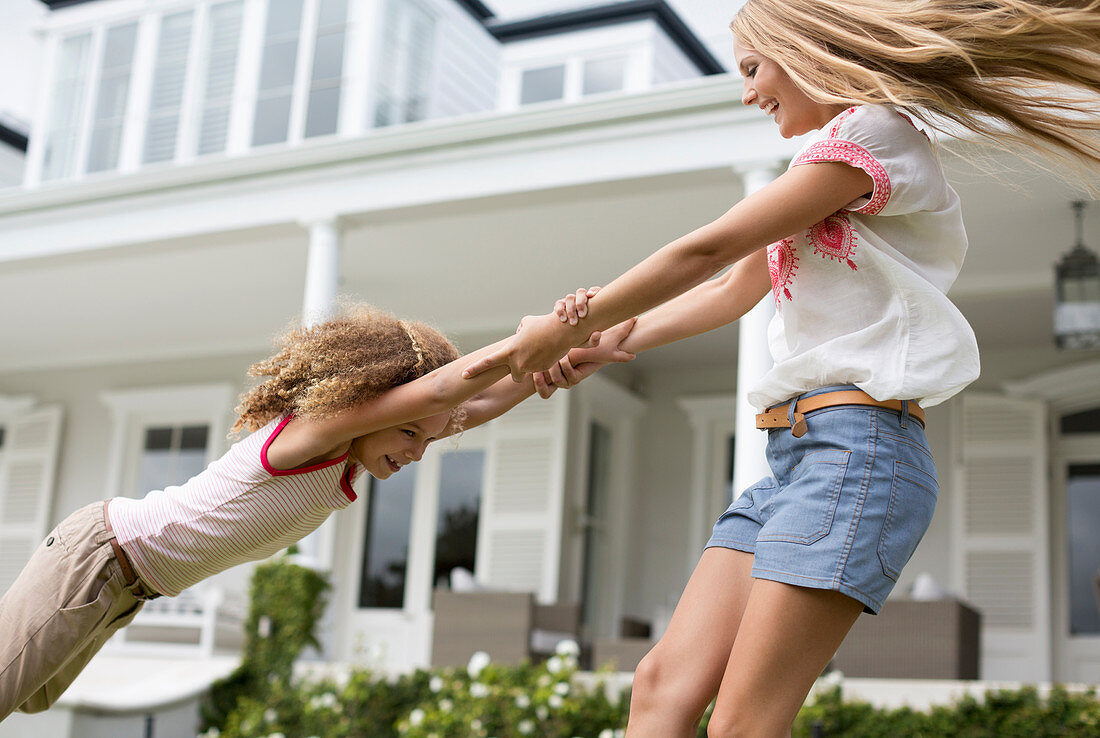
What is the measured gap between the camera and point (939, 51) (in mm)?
1479

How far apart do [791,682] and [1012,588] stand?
600 cm

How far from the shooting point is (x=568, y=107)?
5.68m

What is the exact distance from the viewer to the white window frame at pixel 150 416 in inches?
360

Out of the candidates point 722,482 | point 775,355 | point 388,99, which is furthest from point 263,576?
point 775,355

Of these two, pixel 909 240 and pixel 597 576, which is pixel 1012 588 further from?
pixel 909 240

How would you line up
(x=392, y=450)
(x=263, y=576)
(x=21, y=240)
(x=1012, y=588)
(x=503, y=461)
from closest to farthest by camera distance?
(x=392, y=450)
(x=263, y=576)
(x=1012, y=588)
(x=21, y=240)
(x=503, y=461)

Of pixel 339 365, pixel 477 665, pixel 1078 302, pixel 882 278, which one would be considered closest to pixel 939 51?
pixel 882 278

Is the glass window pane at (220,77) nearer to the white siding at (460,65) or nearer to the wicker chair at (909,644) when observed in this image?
the white siding at (460,65)

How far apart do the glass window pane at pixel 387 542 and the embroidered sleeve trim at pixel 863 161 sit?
Result: 7215 millimetres

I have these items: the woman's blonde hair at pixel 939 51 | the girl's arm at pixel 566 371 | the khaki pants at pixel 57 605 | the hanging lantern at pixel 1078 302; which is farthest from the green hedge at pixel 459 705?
the woman's blonde hair at pixel 939 51

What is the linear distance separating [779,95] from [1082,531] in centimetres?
658

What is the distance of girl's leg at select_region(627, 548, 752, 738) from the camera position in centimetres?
167

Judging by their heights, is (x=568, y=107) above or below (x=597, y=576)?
above

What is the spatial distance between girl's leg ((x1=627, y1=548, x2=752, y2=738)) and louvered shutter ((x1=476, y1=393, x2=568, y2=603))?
6.01 m
